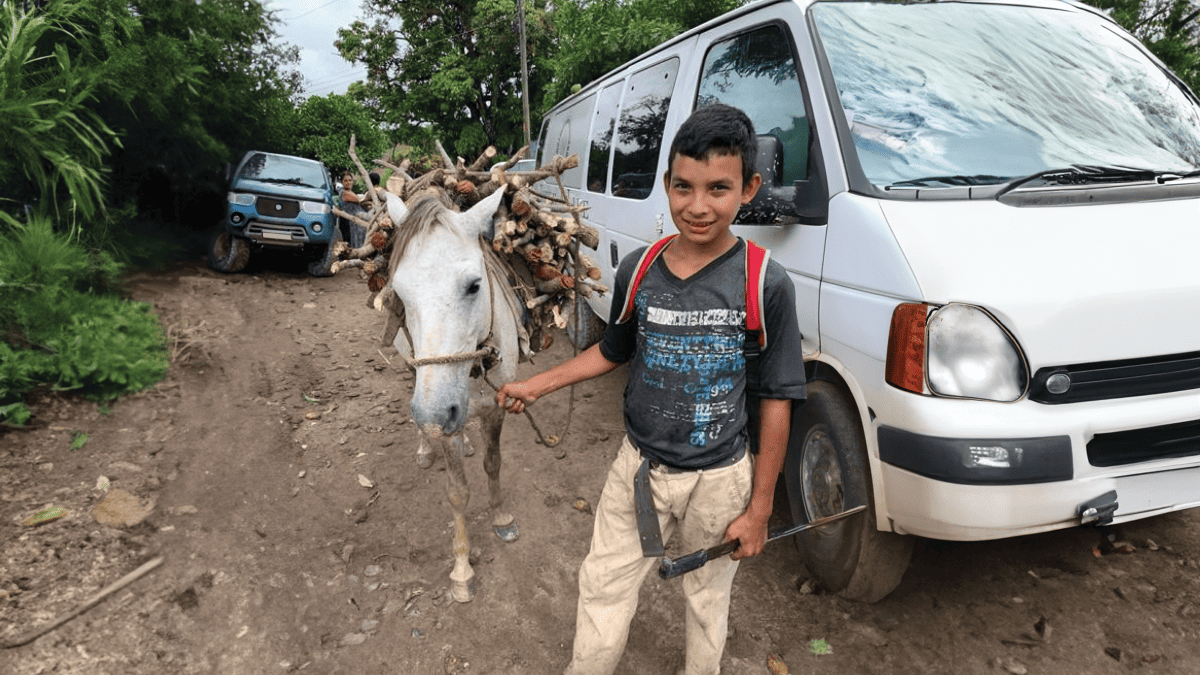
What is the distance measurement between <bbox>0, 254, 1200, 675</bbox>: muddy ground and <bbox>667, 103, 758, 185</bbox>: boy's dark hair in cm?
218

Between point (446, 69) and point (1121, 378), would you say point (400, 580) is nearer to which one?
point (1121, 378)

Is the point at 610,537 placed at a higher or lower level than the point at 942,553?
higher

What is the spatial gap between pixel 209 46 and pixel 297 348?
533 centimetres

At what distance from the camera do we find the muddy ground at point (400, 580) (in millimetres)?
2555

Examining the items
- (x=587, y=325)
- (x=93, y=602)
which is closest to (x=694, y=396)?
(x=93, y=602)

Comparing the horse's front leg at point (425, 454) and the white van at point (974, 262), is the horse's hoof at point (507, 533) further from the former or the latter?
the white van at point (974, 262)

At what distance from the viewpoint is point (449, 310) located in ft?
7.52

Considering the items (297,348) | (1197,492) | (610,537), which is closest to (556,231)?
(610,537)

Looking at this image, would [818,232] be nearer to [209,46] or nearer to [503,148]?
[209,46]

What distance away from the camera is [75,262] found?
203 inches

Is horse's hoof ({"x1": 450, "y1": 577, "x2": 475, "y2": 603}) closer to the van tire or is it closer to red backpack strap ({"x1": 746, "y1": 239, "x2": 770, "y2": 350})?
red backpack strap ({"x1": 746, "y1": 239, "x2": 770, "y2": 350})

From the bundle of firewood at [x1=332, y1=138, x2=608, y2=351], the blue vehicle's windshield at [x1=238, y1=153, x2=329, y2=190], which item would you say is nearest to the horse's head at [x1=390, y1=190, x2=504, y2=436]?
the bundle of firewood at [x1=332, y1=138, x2=608, y2=351]

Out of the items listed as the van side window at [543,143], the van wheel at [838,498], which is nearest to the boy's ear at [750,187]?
the van wheel at [838,498]

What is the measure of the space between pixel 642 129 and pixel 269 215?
7.42m
